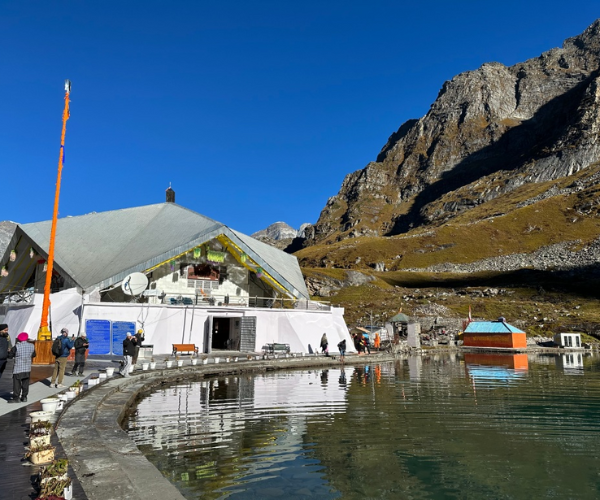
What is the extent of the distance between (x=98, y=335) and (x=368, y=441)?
72.9 feet

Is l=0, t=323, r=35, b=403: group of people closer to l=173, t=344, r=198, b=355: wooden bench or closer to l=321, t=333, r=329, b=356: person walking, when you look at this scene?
l=173, t=344, r=198, b=355: wooden bench

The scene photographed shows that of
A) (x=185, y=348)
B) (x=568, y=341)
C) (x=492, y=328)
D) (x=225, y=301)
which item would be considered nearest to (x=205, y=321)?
(x=185, y=348)

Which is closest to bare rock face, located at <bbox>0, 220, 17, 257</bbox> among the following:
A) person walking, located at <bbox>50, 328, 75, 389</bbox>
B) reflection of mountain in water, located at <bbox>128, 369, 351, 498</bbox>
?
person walking, located at <bbox>50, 328, 75, 389</bbox>

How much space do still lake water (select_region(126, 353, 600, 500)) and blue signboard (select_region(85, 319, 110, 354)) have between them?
11118 millimetres

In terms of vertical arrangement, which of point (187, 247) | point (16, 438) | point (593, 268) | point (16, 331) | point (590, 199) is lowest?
point (16, 438)

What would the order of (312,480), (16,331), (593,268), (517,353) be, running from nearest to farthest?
(312,480), (16,331), (517,353), (593,268)

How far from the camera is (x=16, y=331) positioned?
2925cm

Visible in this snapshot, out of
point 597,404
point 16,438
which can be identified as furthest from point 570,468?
point 16,438

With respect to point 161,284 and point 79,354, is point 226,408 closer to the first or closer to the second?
point 79,354

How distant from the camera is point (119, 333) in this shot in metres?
28.3

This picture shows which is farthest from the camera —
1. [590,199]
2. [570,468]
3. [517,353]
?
[590,199]

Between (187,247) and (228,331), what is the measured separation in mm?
8440

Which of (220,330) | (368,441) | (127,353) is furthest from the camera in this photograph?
(220,330)

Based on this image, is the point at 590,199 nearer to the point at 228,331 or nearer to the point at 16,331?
the point at 228,331
